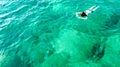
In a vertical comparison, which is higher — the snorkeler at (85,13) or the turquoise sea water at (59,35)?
the snorkeler at (85,13)

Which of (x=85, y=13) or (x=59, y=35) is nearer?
(x=59, y=35)

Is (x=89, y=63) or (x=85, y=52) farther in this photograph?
(x=85, y=52)

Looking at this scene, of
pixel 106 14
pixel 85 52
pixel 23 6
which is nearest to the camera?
pixel 85 52

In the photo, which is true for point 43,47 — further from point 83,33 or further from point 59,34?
point 83,33

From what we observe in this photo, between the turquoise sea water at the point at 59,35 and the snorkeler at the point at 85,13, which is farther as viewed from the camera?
the snorkeler at the point at 85,13

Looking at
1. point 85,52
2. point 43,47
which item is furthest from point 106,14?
point 43,47

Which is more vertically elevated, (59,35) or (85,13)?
(85,13)

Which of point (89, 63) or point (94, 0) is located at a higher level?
point (94, 0)

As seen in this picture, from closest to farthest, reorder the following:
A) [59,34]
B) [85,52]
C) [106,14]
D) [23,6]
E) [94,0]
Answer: [85,52] → [59,34] → [106,14] → [94,0] → [23,6]
